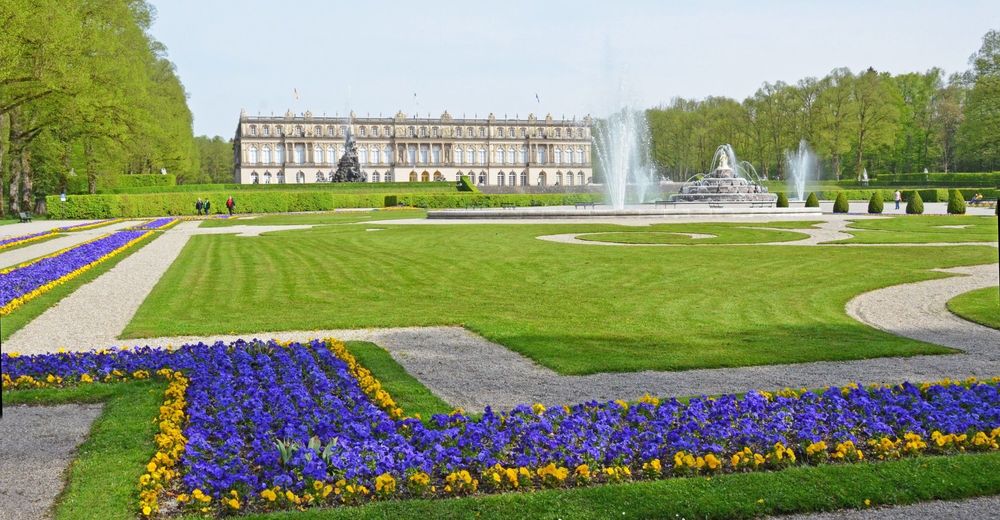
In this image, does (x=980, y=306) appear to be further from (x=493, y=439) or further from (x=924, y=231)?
(x=924, y=231)

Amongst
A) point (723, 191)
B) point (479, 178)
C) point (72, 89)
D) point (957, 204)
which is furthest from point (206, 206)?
point (479, 178)

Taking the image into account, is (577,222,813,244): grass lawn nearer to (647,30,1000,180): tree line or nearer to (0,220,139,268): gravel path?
(0,220,139,268): gravel path

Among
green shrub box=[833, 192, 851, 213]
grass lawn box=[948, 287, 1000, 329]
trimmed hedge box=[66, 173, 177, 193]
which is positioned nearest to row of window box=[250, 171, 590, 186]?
trimmed hedge box=[66, 173, 177, 193]

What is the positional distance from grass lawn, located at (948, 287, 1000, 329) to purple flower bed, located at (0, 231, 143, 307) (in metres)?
13.0

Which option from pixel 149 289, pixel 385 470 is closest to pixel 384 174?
pixel 149 289

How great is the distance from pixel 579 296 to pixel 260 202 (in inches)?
1644

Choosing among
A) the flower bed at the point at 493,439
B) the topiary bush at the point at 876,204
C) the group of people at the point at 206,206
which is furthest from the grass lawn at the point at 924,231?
the group of people at the point at 206,206

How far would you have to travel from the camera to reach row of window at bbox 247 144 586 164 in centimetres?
12775

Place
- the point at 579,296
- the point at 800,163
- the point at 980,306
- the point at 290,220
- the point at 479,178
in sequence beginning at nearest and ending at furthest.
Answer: the point at 980,306, the point at 579,296, the point at 290,220, the point at 800,163, the point at 479,178

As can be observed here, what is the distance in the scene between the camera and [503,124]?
135m

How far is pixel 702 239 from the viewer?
23.3 meters

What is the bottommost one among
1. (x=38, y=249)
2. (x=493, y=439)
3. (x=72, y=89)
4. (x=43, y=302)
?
(x=493, y=439)

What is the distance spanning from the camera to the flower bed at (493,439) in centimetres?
484

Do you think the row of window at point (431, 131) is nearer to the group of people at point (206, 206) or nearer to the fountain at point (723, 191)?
the group of people at point (206, 206)
